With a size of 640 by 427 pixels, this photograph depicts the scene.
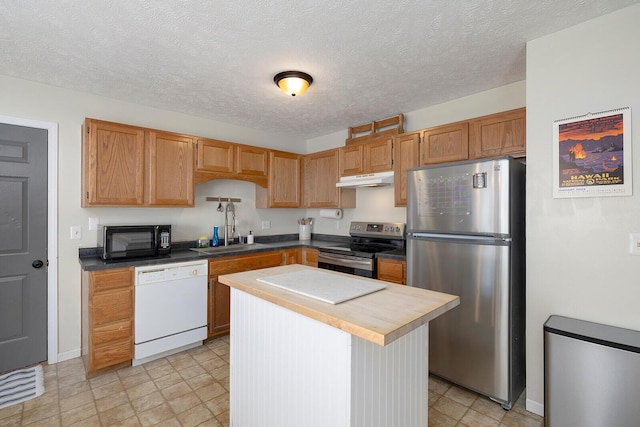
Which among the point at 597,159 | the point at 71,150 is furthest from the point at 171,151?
the point at 597,159

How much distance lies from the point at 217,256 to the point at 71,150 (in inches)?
65.5

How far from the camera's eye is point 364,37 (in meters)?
2.01

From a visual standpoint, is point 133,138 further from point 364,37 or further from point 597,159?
point 597,159

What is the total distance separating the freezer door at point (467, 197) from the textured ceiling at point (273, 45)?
83 centimetres

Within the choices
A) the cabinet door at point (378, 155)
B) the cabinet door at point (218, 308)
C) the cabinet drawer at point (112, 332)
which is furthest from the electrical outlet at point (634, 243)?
the cabinet drawer at point (112, 332)

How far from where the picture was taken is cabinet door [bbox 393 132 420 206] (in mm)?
3146

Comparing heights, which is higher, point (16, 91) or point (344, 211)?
point (16, 91)

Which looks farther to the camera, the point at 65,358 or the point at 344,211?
the point at 344,211

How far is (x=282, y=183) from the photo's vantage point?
165 inches

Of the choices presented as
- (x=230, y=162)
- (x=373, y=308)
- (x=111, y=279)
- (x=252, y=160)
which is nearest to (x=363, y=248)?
(x=252, y=160)

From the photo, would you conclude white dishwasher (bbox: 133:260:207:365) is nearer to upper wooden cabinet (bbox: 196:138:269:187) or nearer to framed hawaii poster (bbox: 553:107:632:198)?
upper wooden cabinet (bbox: 196:138:269:187)

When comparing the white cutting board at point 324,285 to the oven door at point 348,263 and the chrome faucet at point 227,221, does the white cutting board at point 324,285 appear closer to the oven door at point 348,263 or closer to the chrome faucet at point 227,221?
the oven door at point 348,263

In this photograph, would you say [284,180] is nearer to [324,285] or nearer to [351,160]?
[351,160]

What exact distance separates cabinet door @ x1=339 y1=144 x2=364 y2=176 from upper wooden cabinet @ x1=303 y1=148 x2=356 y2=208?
82mm
